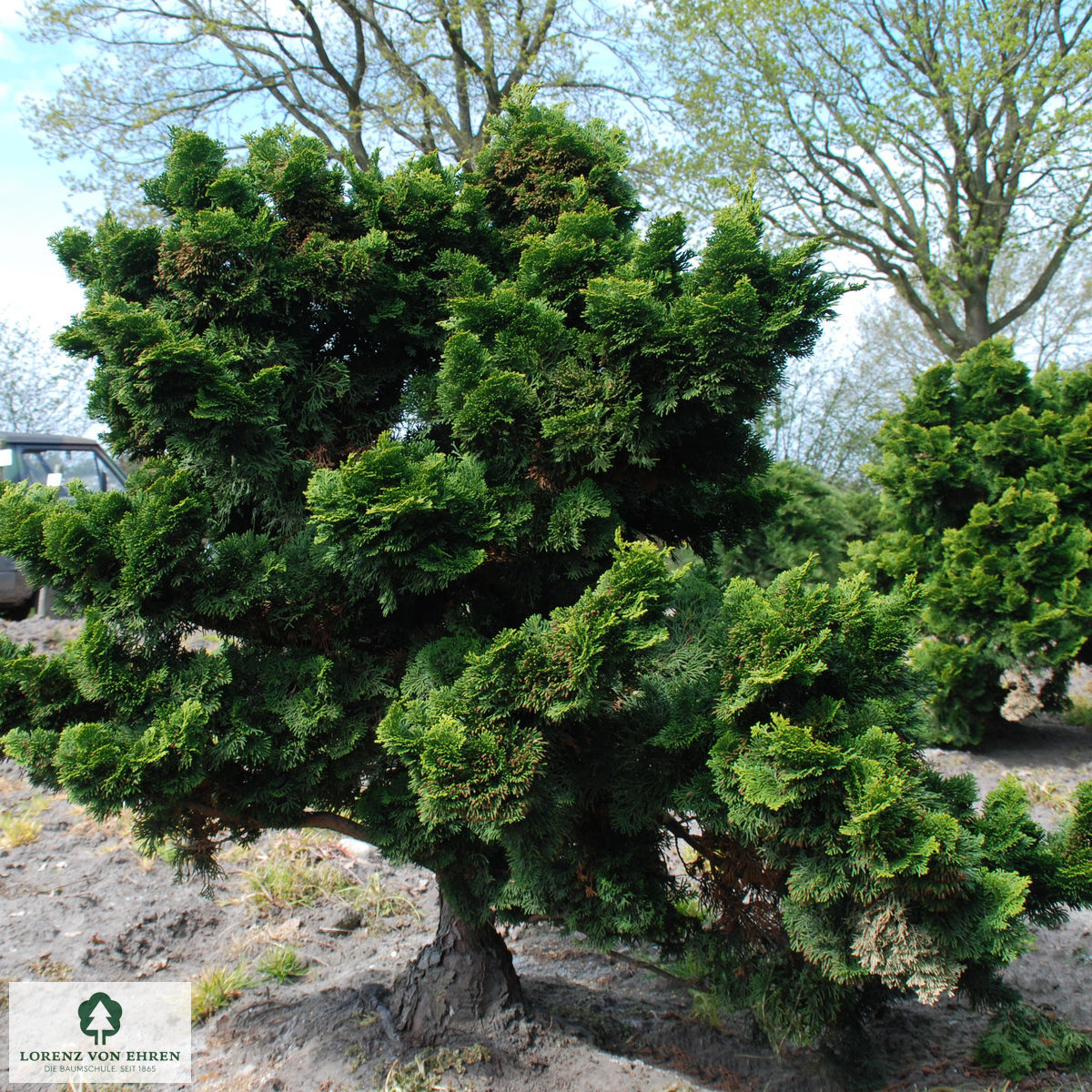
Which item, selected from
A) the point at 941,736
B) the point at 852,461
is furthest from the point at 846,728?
the point at 852,461

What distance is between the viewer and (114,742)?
2.30 metres

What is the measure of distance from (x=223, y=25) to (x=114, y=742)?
53.3 feet

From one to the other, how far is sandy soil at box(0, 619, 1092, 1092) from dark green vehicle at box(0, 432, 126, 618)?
314 centimetres

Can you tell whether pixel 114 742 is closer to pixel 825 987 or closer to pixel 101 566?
pixel 101 566

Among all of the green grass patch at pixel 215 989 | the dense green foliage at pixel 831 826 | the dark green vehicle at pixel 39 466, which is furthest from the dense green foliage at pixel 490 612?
the dark green vehicle at pixel 39 466

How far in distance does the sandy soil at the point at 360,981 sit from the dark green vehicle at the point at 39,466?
314 centimetres

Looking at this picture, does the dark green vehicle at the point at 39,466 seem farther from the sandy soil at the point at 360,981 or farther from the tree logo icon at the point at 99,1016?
the tree logo icon at the point at 99,1016

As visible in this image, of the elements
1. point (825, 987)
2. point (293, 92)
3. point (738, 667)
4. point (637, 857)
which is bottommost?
point (825, 987)

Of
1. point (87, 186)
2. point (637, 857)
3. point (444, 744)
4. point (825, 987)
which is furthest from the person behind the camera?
point (87, 186)

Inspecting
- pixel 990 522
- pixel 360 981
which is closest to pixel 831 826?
pixel 360 981

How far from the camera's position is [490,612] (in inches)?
108

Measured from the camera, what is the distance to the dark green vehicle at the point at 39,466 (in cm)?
796

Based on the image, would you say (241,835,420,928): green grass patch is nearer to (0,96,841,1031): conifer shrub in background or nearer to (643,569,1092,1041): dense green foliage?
(0,96,841,1031): conifer shrub in background

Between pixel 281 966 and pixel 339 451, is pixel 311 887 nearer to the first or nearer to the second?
pixel 281 966
